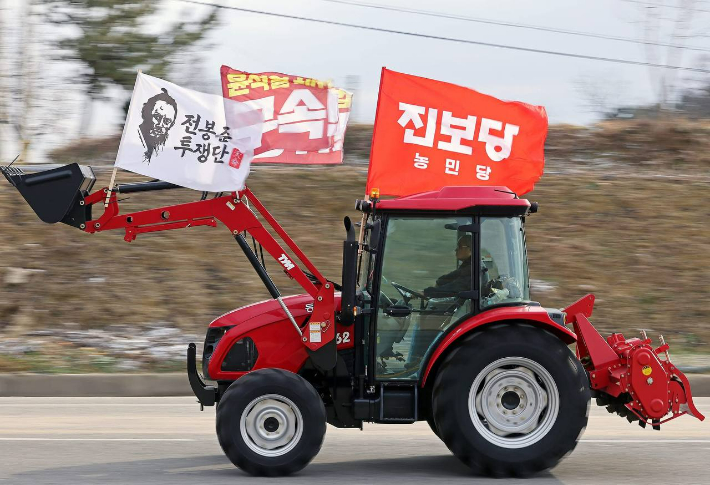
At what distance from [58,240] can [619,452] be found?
1048 centimetres

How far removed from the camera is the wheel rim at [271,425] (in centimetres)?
671

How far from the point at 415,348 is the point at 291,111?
1840 millimetres

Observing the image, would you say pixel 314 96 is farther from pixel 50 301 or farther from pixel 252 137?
pixel 50 301

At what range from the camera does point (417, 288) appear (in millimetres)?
6891

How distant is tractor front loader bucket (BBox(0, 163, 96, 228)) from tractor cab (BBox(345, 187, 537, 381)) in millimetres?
1928

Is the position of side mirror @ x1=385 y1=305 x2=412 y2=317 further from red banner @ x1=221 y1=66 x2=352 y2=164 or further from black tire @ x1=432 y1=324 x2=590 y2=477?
red banner @ x1=221 y1=66 x2=352 y2=164

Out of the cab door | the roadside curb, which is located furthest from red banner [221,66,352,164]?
→ the roadside curb

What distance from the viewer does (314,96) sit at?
710cm

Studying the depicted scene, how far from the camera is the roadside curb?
1146cm

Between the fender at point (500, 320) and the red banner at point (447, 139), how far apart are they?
124 cm

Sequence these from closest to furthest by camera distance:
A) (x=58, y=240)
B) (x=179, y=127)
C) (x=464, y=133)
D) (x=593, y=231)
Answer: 1. (x=179, y=127)
2. (x=464, y=133)
3. (x=58, y=240)
4. (x=593, y=231)

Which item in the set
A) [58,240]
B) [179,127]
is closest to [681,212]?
[58,240]

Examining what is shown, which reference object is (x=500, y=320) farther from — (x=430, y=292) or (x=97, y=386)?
(x=97, y=386)

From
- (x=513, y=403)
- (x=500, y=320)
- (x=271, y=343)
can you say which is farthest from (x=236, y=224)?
(x=513, y=403)
